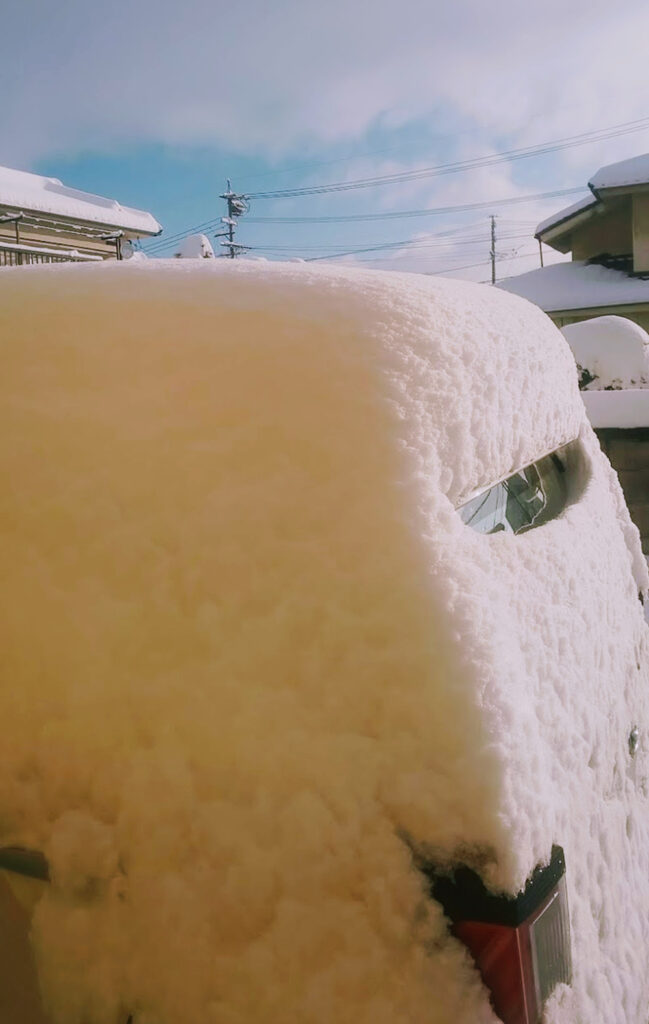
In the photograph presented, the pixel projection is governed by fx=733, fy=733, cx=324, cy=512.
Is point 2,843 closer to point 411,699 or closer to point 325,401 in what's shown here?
point 411,699

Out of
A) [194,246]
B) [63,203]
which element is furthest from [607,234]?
[63,203]

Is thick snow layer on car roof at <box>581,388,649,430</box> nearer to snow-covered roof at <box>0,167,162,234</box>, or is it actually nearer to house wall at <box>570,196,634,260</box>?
snow-covered roof at <box>0,167,162,234</box>

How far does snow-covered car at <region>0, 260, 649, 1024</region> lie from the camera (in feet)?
3.19

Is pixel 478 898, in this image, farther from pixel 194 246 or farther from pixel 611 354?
pixel 194 246

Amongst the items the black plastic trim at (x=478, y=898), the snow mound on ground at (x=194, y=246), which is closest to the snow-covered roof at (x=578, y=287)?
the snow mound on ground at (x=194, y=246)

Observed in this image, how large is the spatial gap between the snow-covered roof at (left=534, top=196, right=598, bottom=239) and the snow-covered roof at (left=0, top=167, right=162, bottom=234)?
10783mm

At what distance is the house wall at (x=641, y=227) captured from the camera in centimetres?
1717

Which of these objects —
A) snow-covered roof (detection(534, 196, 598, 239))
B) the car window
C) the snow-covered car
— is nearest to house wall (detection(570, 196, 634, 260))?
snow-covered roof (detection(534, 196, 598, 239))

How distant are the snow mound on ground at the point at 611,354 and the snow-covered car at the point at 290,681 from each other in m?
6.42

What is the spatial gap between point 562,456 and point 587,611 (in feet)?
2.54

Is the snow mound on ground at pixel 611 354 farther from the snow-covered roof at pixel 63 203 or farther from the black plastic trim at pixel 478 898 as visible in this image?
the snow-covered roof at pixel 63 203

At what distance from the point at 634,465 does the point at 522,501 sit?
5.60 m

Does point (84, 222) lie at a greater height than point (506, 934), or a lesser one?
greater

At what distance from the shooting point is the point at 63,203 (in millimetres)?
16031
